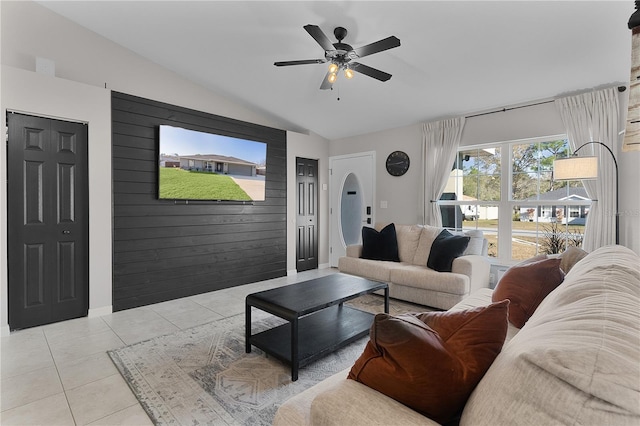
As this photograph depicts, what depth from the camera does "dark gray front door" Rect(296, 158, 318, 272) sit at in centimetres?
563

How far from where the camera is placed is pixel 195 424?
1740 mm

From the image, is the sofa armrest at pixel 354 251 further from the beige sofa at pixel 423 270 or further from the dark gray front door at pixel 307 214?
the dark gray front door at pixel 307 214

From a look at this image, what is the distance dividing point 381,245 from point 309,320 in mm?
1860

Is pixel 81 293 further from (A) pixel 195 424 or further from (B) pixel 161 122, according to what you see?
(A) pixel 195 424

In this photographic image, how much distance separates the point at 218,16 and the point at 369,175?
131 inches

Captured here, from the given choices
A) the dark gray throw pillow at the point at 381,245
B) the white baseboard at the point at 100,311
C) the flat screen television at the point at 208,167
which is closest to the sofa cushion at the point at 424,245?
the dark gray throw pillow at the point at 381,245

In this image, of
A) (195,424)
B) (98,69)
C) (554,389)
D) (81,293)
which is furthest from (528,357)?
(98,69)

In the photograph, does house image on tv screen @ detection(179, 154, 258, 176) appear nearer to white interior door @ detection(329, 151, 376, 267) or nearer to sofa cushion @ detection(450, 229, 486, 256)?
white interior door @ detection(329, 151, 376, 267)

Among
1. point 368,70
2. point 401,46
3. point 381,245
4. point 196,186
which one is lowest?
point 381,245

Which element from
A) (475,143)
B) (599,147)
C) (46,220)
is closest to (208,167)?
(46,220)

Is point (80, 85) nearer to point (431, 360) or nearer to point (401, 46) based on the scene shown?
point (401, 46)

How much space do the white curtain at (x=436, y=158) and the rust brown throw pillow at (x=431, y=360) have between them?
3766 millimetres

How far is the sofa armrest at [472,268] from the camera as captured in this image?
344 centimetres

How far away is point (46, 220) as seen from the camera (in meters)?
3.17
